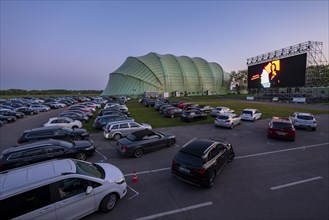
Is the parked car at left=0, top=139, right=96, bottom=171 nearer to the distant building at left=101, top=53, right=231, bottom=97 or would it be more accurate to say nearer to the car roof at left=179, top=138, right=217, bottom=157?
the car roof at left=179, top=138, right=217, bottom=157

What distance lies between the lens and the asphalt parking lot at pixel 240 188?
5.48 meters

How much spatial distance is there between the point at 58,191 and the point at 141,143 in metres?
5.95

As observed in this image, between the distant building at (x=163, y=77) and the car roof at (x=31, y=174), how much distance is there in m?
73.3

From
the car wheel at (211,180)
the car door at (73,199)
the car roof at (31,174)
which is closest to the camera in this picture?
the car roof at (31,174)

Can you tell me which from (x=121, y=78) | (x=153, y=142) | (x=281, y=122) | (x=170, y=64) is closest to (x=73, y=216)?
(x=153, y=142)

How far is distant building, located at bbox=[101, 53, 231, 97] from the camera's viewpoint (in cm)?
8362

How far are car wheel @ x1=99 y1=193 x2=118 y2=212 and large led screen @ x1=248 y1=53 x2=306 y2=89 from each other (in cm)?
5405

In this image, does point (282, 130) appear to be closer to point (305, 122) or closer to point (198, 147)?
point (305, 122)

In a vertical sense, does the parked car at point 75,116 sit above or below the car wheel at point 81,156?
above

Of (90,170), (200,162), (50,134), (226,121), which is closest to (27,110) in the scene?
(50,134)

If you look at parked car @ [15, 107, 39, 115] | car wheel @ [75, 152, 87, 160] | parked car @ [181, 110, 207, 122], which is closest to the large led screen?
parked car @ [181, 110, 207, 122]

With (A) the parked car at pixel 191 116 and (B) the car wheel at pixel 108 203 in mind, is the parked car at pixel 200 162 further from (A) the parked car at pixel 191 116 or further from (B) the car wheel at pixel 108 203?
(A) the parked car at pixel 191 116

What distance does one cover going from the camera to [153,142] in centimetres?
1102

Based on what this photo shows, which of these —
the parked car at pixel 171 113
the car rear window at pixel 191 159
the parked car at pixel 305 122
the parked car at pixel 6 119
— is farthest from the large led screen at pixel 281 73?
the parked car at pixel 6 119
